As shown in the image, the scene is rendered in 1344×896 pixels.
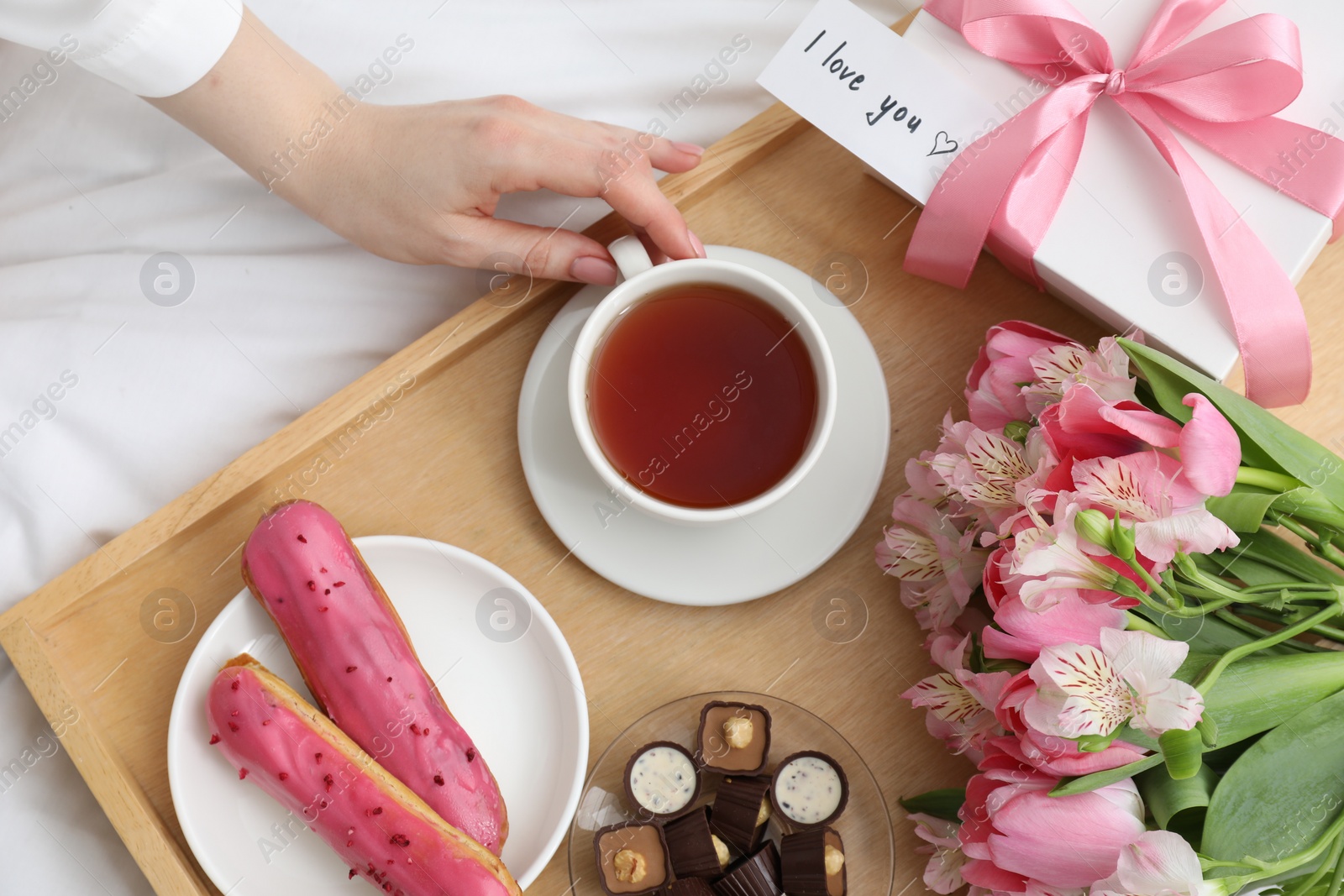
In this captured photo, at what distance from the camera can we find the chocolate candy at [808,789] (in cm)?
76

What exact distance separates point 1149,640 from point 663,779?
405 mm

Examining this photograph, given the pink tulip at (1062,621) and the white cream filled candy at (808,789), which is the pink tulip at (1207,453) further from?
the white cream filled candy at (808,789)

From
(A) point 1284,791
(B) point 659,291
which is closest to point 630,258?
(B) point 659,291

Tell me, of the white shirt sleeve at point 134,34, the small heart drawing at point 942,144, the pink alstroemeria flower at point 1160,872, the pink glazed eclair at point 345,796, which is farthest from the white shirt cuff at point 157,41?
the pink alstroemeria flower at point 1160,872

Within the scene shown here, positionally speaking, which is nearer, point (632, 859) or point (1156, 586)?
point (1156, 586)

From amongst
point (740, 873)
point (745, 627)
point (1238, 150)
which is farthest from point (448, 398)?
point (1238, 150)

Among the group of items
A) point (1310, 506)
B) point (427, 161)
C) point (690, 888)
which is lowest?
point (690, 888)

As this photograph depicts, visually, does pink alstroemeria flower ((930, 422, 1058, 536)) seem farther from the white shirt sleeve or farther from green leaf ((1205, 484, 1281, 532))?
the white shirt sleeve

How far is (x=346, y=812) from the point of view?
2.30 feet

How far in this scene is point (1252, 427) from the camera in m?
0.61

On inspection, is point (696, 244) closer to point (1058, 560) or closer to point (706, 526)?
point (706, 526)

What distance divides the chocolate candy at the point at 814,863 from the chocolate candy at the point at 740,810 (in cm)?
3

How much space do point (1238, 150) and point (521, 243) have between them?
586 millimetres

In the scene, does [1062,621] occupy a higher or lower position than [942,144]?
lower
